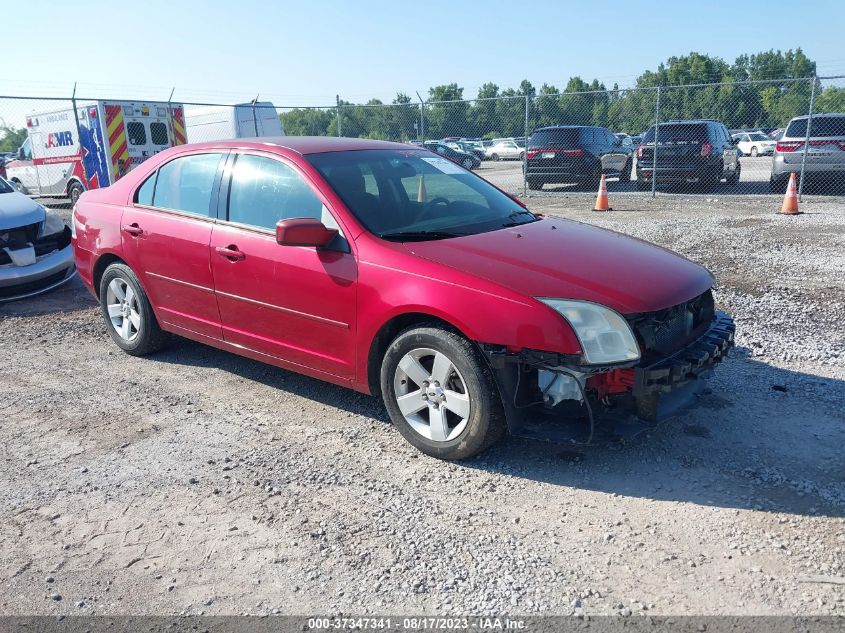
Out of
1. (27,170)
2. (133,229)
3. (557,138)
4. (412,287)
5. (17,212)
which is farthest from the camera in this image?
(27,170)

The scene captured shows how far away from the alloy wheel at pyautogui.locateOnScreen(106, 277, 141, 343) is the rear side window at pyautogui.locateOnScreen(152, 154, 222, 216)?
0.78 meters

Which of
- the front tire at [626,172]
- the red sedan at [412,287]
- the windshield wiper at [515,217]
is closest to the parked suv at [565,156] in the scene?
the front tire at [626,172]

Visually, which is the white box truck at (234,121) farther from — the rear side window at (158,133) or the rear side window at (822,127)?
the rear side window at (822,127)

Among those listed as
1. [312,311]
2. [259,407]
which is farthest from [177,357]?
[312,311]

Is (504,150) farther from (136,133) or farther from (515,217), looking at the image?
(515,217)

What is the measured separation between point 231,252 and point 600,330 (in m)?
2.40

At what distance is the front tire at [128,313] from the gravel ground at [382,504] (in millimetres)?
351

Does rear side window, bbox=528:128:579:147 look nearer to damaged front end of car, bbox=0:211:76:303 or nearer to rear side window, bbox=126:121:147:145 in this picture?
rear side window, bbox=126:121:147:145

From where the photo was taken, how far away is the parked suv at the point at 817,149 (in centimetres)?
1424

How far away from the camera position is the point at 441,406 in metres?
3.73

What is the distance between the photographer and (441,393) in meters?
3.71

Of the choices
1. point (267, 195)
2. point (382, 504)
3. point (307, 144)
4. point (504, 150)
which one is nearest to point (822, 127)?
point (307, 144)

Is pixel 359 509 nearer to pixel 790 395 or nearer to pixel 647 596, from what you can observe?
pixel 647 596

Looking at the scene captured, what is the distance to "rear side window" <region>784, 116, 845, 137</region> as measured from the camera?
14430 mm
